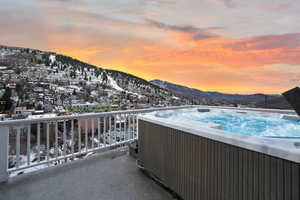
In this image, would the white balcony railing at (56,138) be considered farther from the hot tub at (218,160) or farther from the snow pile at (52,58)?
the snow pile at (52,58)

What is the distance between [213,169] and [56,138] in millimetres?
2387

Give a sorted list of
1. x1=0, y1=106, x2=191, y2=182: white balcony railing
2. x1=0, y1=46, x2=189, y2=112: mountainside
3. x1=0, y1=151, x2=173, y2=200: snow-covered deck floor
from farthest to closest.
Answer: x1=0, y1=46, x2=189, y2=112: mountainside < x1=0, y1=106, x2=191, y2=182: white balcony railing < x1=0, y1=151, x2=173, y2=200: snow-covered deck floor

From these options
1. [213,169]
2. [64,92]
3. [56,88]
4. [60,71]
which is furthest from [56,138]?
[60,71]

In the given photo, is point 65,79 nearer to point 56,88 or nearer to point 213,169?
point 56,88

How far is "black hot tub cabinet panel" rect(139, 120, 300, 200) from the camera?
1.03m

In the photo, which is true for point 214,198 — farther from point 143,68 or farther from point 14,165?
point 143,68

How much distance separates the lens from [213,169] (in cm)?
143

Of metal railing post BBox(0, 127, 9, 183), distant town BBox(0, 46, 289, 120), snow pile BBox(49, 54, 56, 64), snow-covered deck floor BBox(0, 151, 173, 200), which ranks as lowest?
snow-covered deck floor BBox(0, 151, 173, 200)

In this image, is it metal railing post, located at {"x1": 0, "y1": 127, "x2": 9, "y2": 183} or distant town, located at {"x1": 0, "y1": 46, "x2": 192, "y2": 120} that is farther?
distant town, located at {"x1": 0, "y1": 46, "x2": 192, "y2": 120}

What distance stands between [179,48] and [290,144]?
14.8 ft

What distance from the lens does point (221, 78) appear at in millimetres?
5207

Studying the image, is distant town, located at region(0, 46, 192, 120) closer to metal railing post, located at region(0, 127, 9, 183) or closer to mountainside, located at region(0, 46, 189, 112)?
mountainside, located at region(0, 46, 189, 112)

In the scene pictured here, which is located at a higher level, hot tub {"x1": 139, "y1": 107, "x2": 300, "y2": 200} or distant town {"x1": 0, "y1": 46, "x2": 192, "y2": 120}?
distant town {"x1": 0, "y1": 46, "x2": 192, "y2": 120}

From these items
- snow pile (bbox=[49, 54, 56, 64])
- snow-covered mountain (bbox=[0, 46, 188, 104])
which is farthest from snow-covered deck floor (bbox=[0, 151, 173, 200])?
snow pile (bbox=[49, 54, 56, 64])
